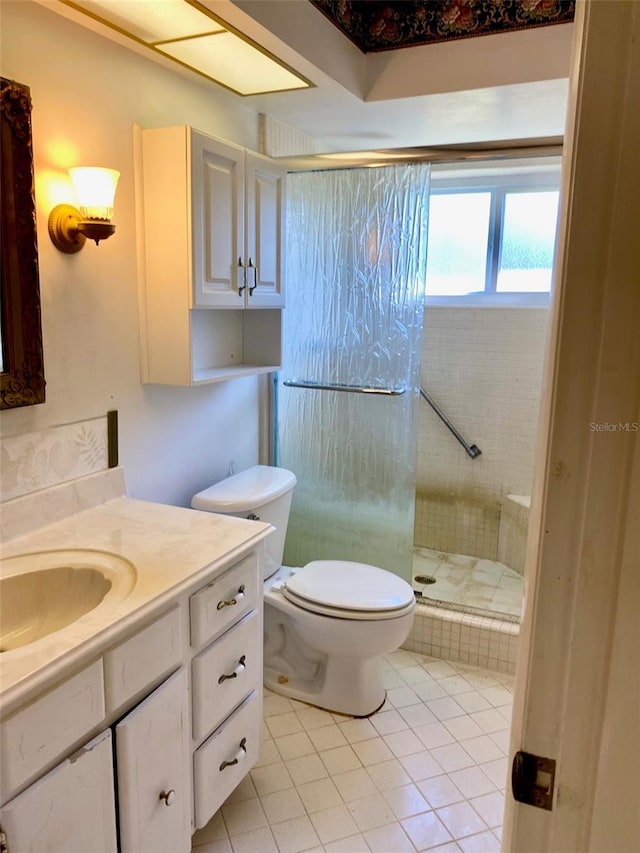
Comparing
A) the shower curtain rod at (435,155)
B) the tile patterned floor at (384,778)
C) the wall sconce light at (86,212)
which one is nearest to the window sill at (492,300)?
the shower curtain rod at (435,155)

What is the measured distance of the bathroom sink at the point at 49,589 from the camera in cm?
134

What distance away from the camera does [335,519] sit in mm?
2742

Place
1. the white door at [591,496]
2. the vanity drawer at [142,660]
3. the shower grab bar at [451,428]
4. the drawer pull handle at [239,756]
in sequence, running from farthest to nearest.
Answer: the shower grab bar at [451,428] → the drawer pull handle at [239,756] → the vanity drawer at [142,660] → the white door at [591,496]

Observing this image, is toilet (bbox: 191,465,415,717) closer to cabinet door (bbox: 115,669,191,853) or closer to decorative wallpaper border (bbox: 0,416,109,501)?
decorative wallpaper border (bbox: 0,416,109,501)

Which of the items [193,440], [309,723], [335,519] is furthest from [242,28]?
[309,723]

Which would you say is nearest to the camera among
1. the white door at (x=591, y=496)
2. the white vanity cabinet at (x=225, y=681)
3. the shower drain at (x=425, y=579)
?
the white door at (x=591, y=496)

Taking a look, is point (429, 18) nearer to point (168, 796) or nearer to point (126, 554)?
point (126, 554)

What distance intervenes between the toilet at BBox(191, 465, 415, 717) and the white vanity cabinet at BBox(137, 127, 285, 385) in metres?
0.45

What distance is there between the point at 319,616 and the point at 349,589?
0.15 metres

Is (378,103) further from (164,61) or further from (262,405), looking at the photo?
(262,405)

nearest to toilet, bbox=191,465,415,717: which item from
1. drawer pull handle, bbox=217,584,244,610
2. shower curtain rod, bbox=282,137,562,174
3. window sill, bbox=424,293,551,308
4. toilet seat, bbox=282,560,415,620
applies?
toilet seat, bbox=282,560,415,620

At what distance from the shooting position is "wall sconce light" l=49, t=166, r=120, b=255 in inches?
60.3

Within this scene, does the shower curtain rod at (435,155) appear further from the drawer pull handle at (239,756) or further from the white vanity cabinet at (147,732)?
the drawer pull handle at (239,756)

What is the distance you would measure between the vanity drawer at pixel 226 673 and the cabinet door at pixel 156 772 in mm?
60
